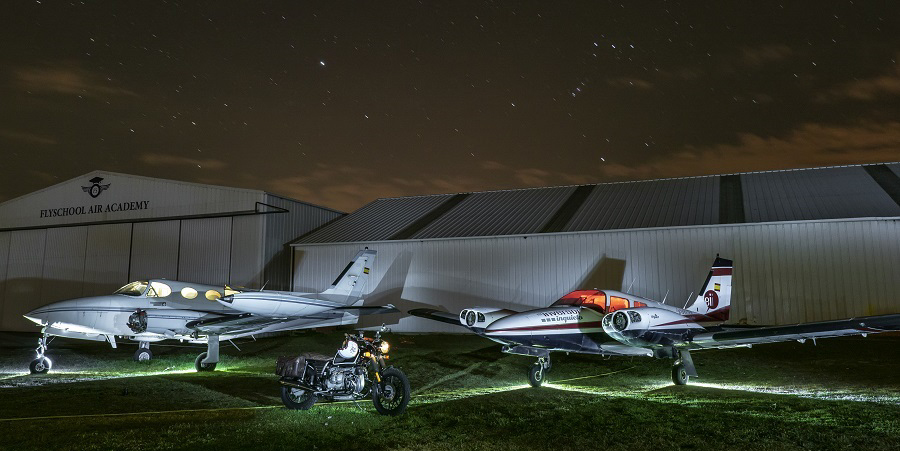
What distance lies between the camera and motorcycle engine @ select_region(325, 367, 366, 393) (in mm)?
9398

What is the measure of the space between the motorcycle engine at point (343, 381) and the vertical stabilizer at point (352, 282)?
11.7 meters

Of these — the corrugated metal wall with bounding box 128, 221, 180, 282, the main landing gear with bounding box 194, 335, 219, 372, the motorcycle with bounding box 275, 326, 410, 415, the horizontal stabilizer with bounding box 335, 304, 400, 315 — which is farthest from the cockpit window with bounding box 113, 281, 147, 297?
the corrugated metal wall with bounding box 128, 221, 180, 282

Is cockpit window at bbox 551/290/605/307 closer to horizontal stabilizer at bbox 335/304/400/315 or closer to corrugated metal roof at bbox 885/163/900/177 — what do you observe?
horizontal stabilizer at bbox 335/304/400/315

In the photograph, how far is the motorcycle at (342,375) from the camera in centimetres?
923

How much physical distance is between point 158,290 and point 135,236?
1668 centimetres

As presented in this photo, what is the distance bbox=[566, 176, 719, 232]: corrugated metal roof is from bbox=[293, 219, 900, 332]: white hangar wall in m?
0.72

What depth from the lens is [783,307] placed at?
21234mm

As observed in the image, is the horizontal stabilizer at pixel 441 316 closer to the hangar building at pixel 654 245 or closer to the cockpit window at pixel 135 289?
the hangar building at pixel 654 245

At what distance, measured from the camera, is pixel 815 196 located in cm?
2444

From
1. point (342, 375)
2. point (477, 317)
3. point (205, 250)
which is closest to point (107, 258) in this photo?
point (205, 250)

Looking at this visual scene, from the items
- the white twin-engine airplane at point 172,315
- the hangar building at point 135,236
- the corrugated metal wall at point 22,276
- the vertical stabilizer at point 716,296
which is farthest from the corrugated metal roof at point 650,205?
the corrugated metal wall at point 22,276

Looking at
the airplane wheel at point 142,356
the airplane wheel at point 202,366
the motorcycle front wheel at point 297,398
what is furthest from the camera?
the airplane wheel at point 142,356

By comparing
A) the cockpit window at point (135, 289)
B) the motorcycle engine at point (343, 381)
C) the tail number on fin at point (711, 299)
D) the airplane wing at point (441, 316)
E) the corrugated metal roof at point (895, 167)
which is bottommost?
the motorcycle engine at point (343, 381)

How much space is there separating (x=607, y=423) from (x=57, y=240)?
1378 inches
